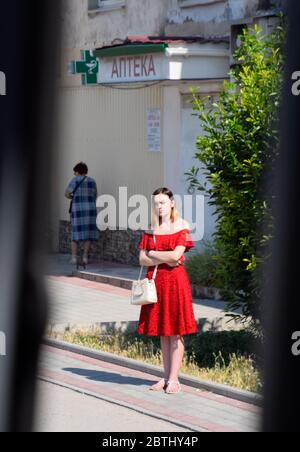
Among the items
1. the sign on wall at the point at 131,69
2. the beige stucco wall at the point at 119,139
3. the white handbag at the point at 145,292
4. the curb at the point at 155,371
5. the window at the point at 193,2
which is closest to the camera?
the curb at the point at 155,371

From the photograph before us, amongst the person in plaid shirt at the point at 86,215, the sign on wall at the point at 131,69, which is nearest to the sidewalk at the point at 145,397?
the sign on wall at the point at 131,69

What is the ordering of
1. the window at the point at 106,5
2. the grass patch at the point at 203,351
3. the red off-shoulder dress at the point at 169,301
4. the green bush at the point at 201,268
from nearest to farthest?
1. the red off-shoulder dress at the point at 169,301
2. the grass patch at the point at 203,351
3. the green bush at the point at 201,268
4. the window at the point at 106,5

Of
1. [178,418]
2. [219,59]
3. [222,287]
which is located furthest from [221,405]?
[219,59]

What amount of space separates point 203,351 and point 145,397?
1548 millimetres

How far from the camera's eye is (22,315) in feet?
4.40

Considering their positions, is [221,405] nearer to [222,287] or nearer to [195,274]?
[222,287]

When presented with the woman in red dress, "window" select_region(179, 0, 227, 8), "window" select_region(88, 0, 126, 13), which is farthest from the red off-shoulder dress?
"window" select_region(88, 0, 126, 13)

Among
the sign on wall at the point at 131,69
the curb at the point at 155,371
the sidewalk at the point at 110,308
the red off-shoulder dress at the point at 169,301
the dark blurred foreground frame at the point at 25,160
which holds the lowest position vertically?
the sidewalk at the point at 110,308

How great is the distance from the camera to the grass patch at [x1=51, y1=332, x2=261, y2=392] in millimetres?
8516

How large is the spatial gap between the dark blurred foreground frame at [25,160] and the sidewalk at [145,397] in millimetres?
5164

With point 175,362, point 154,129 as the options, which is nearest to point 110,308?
point 154,129

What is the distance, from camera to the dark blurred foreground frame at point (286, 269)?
49.5 inches

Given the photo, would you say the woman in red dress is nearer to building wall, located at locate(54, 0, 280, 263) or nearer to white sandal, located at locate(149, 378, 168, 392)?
white sandal, located at locate(149, 378, 168, 392)

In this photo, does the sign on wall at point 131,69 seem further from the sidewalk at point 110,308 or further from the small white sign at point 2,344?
the small white sign at point 2,344
